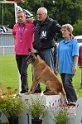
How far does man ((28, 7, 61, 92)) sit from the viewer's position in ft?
29.6

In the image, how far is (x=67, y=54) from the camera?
8234mm

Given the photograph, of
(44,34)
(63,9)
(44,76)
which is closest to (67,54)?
(44,76)

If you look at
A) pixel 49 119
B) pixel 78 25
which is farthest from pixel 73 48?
pixel 78 25

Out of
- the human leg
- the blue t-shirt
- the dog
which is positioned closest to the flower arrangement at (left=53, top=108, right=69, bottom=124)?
the dog

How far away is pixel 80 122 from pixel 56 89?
1309 mm

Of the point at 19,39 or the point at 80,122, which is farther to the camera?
the point at 19,39

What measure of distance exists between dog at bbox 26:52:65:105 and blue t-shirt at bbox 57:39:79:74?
0.79 feet

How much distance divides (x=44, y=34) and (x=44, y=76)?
3.62 ft

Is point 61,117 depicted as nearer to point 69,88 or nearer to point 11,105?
point 11,105

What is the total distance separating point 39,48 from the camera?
30.2ft

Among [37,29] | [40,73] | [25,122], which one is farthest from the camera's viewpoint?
[37,29]

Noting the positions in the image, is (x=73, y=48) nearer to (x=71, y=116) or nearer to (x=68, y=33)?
(x=68, y=33)

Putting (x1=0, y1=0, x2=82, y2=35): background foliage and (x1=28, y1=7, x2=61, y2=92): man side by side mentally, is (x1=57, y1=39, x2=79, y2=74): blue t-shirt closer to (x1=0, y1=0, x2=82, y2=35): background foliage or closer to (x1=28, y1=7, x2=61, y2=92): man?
(x1=28, y1=7, x2=61, y2=92): man

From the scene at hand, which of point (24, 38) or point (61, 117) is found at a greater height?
point (24, 38)
